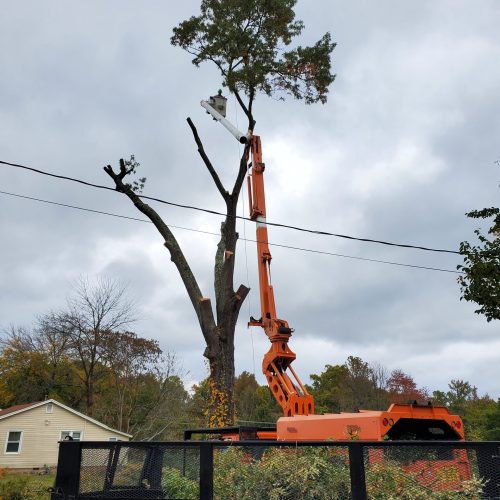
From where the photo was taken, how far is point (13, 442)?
85.0 feet

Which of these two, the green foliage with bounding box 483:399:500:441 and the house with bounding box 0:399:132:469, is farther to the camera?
the green foliage with bounding box 483:399:500:441

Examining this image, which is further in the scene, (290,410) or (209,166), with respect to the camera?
(209,166)

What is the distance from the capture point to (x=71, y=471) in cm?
341

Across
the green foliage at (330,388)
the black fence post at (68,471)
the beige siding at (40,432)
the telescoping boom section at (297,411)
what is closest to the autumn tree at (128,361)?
the beige siding at (40,432)

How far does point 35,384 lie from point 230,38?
3147 centimetres

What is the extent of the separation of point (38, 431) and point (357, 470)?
91.3 ft

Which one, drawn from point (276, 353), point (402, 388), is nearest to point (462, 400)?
point (402, 388)

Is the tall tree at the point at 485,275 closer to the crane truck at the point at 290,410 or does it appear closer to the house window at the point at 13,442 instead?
the crane truck at the point at 290,410

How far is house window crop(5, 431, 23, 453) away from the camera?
25.7m

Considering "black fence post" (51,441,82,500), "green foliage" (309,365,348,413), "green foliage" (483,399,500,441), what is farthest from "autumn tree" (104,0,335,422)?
"green foliage" (309,365,348,413)

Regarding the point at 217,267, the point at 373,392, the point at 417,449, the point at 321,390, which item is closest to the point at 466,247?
the point at 217,267

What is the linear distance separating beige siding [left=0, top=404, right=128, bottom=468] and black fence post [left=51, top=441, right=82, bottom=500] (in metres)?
25.5

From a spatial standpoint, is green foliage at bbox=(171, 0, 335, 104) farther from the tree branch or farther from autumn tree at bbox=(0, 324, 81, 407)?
autumn tree at bbox=(0, 324, 81, 407)

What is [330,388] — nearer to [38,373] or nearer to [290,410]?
[38,373]
